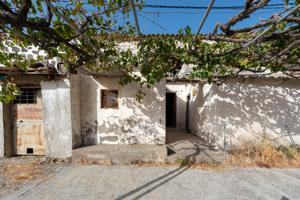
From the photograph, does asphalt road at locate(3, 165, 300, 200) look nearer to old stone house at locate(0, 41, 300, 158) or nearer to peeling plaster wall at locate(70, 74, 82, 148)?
peeling plaster wall at locate(70, 74, 82, 148)

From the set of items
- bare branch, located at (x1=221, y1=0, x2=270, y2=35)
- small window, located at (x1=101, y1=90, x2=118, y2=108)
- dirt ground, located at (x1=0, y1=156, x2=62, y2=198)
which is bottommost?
dirt ground, located at (x1=0, y1=156, x2=62, y2=198)

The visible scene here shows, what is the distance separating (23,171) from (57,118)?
1698mm

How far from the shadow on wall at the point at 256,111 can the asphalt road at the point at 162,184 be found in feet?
4.69

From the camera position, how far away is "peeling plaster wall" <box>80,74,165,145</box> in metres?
6.50

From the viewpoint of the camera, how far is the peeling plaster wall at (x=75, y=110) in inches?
235

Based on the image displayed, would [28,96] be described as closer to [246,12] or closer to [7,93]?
[7,93]

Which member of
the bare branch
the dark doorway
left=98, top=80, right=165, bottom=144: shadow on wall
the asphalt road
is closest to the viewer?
the bare branch

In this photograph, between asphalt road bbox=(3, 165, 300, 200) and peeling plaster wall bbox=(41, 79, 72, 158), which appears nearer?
asphalt road bbox=(3, 165, 300, 200)

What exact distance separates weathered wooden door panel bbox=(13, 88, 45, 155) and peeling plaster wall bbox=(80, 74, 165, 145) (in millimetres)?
1500

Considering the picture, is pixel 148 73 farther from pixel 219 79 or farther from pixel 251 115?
pixel 251 115

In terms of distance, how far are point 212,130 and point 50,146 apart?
18.1 ft

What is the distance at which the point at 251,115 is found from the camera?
6.46 m

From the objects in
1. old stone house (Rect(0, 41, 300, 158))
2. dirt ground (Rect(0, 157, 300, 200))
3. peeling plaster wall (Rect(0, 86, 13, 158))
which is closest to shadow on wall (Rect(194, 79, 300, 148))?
old stone house (Rect(0, 41, 300, 158))

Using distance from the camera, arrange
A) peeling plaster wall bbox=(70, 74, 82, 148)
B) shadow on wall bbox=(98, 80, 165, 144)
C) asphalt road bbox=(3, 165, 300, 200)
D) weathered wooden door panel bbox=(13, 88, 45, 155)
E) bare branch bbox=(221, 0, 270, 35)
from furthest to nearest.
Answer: shadow on wall bbox=(98, 80, 165, 144), weathered wooden door panel bbox=(13, 88, 45, 155), peeling plaster wall bbox=(70, 74, 82, 148), asphalt road bbox=(3, 165, 300, 200), bare branch bbox=(221, 0, 270, 35)
